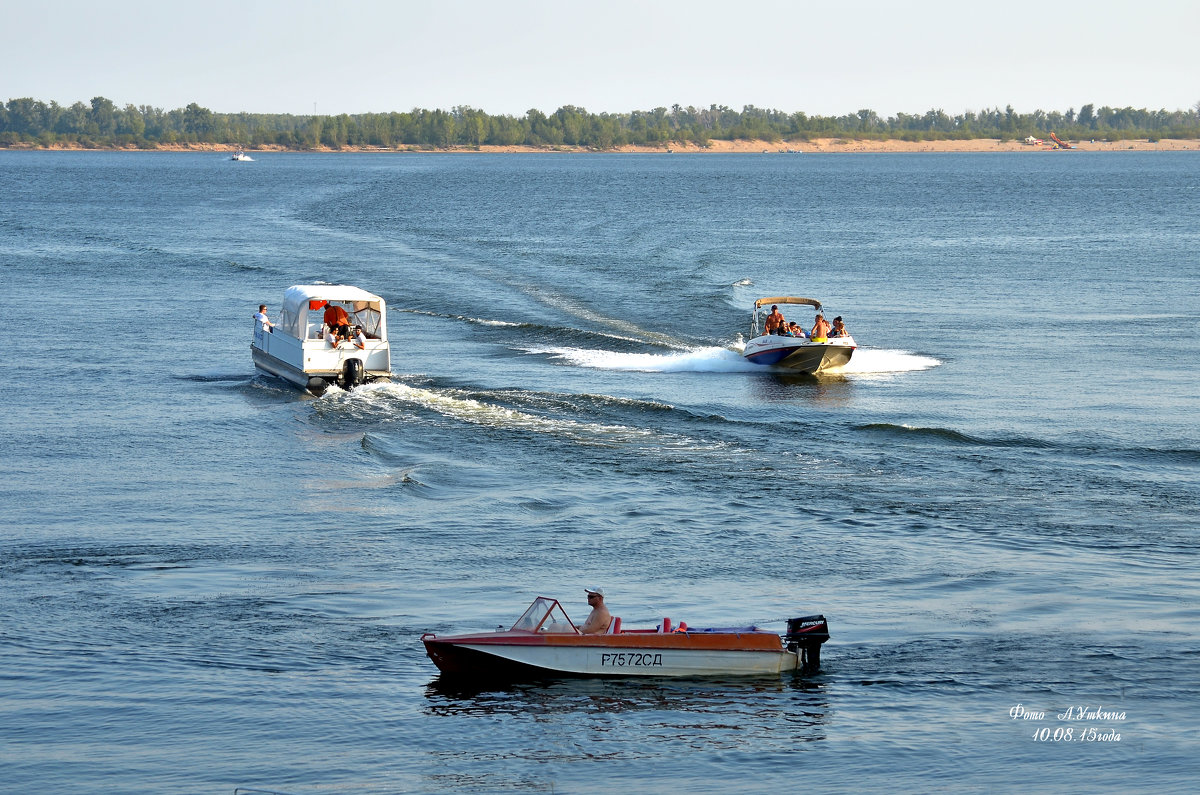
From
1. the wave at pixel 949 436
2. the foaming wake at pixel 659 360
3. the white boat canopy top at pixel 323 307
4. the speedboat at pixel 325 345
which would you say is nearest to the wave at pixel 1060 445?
the wave at pixel 949 436

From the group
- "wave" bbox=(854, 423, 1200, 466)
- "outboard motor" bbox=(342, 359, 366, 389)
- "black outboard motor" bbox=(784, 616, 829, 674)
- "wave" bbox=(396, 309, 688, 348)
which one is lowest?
"black outboard motor" bbox=(784, 616, 829, 674)

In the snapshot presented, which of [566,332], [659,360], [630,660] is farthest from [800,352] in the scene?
[630,660]

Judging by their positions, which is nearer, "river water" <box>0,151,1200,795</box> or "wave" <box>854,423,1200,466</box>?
"river water" <box>0,151,1200,795</box>

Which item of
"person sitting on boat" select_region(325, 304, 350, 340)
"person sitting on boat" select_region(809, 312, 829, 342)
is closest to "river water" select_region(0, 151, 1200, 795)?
"person sitting on boat" select_region(809, 312, 829, 342)

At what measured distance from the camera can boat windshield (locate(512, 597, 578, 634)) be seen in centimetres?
1959

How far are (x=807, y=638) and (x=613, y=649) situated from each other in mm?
2950

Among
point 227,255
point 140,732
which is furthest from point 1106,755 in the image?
point 227,255

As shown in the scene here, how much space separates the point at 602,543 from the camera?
25.8 m

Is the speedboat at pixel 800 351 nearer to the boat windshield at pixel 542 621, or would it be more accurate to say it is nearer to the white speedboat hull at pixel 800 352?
the white speedboat hull at pixel 800 352

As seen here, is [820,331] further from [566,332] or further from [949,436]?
[949,436]

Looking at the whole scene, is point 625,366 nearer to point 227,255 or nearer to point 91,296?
point 91,296

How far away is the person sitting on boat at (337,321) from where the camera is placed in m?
40.2

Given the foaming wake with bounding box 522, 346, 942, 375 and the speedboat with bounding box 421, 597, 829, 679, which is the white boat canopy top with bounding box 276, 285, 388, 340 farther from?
the speedboat with bounding box 421, 597, 829, 679

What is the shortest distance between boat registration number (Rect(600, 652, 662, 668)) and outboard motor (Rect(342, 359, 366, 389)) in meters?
21.6
